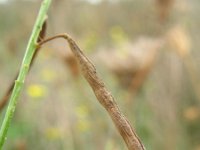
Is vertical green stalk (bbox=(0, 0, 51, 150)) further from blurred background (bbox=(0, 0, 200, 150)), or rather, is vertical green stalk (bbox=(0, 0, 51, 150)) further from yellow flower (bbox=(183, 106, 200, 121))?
yellow flower (bbox=(183, 106, 200, 121))

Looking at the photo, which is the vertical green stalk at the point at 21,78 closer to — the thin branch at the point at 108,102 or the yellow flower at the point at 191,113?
the thin branch at the point at 108,102

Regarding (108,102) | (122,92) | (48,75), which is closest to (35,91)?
(48,75)

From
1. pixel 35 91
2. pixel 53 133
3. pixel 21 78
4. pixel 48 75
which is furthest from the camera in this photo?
pixel 48 75

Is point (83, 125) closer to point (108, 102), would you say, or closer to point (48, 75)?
point (48, 75)

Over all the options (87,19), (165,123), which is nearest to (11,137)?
(165,123)

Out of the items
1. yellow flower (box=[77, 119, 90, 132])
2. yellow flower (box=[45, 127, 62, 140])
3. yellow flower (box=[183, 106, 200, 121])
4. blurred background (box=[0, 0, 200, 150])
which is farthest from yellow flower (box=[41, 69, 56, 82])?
yellow flower (box=[183, 106, 200, 121])

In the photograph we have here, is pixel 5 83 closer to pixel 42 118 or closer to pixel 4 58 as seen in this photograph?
pixel 42 118
